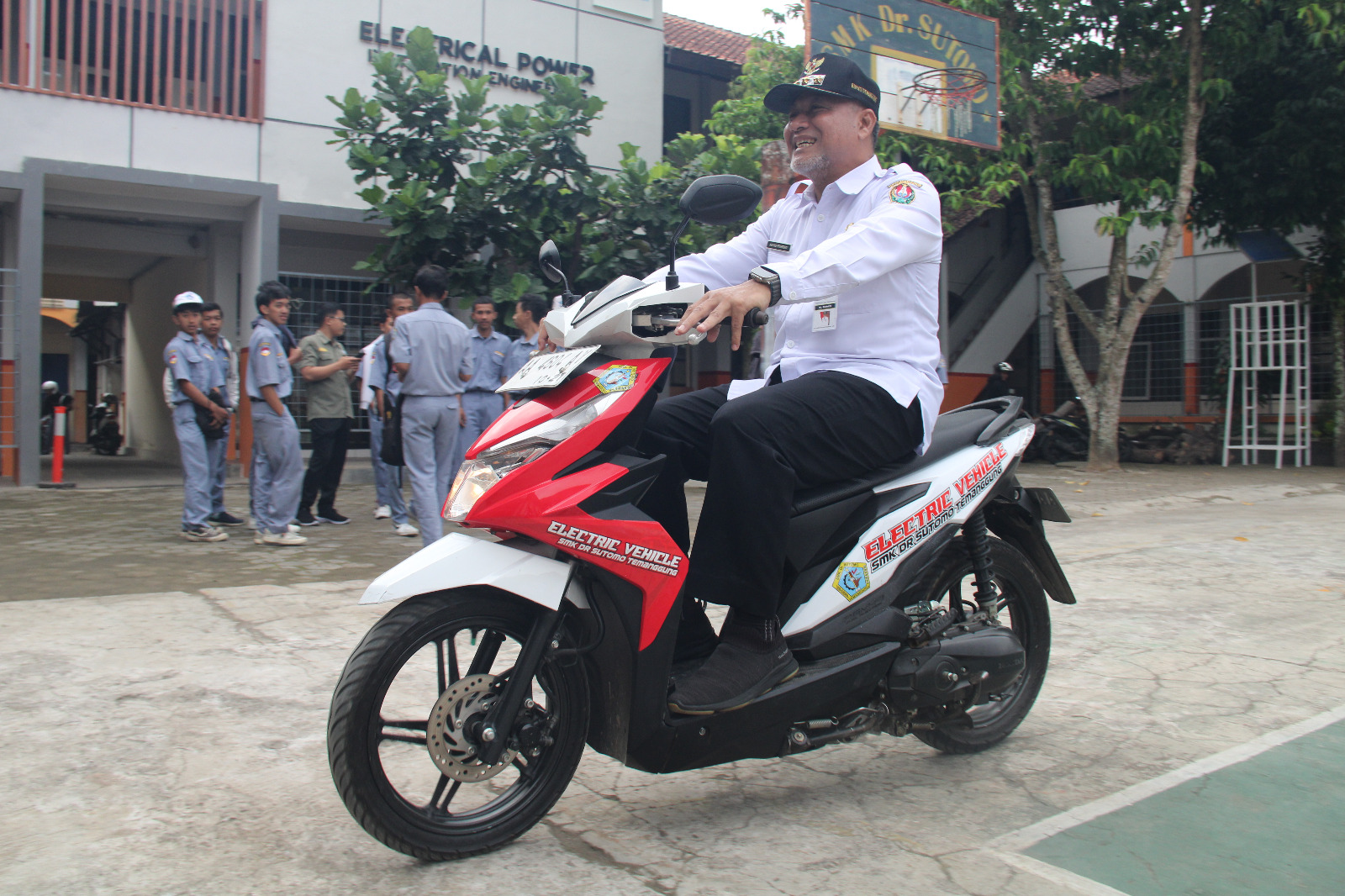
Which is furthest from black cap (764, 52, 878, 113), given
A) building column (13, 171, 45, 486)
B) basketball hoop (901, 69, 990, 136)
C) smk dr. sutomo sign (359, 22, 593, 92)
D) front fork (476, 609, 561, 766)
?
building column (13, 171, 45, 486)

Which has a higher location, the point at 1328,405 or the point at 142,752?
the point at 1328,405

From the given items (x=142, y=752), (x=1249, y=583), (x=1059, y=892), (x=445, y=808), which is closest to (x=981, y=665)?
(x=1059, y=892)

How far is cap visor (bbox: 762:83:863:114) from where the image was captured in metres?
2.76

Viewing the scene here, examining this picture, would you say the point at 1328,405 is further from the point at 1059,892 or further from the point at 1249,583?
Answer: the point at 1059,892

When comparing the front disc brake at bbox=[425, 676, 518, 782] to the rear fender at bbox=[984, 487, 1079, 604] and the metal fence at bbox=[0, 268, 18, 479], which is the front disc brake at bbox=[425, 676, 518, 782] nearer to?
the rear fender at bbox=[984, 487, 1079, 604]

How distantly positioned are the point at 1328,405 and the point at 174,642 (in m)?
17.0

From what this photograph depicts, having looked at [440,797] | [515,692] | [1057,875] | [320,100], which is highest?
[320,100]

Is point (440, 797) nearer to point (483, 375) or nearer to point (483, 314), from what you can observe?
point (483, 375)

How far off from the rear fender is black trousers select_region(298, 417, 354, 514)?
19.5ft

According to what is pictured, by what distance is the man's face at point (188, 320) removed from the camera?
23.5 feet

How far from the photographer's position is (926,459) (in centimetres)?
280

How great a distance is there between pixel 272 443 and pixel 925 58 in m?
8.03

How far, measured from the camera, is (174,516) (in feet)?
27.7

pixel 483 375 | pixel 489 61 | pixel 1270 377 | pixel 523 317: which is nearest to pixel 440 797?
pixel 523 317
